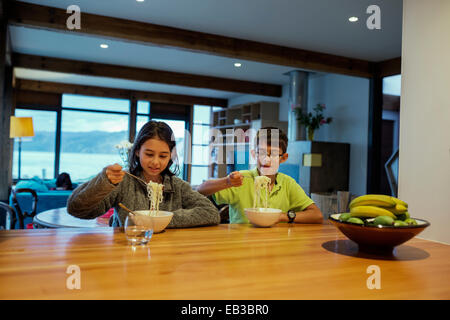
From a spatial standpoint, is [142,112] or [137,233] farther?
[142,112]

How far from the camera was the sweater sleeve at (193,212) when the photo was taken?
1463 mm

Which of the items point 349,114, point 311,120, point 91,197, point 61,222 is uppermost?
point 349,114

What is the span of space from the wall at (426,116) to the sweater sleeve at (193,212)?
88 cm

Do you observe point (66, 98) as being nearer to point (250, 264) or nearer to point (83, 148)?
point (83, 148)

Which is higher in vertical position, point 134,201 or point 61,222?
point 134,201

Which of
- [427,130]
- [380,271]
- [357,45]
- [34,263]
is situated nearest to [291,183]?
[427,130]

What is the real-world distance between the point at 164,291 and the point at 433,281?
24.7 inches

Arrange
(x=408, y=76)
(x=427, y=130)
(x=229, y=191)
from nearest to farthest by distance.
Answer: (x=427, y=130) → (x=408, y=76) → (x=229, y=191)

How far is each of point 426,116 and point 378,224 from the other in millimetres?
754

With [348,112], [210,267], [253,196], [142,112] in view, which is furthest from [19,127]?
[210,267]

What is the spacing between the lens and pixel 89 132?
8.84m

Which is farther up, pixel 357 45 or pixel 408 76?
pixel 357 45

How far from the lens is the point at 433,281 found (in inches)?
34.4

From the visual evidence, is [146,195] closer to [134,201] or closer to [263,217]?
[134,201]
